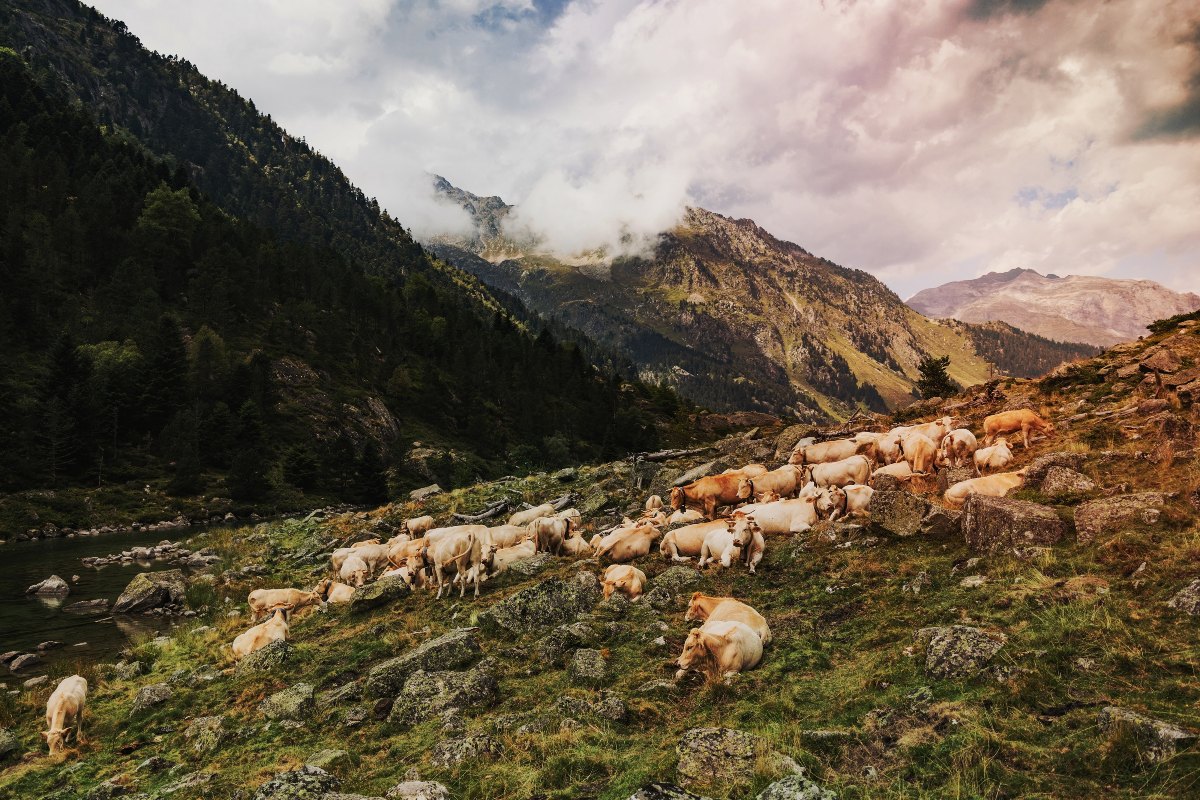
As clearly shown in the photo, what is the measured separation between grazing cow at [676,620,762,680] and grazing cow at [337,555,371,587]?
682 inches

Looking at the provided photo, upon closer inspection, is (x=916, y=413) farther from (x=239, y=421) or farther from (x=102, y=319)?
(x=102, y=319)

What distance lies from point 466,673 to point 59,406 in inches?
3096

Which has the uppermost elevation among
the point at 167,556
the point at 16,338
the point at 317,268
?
the point at 317,268

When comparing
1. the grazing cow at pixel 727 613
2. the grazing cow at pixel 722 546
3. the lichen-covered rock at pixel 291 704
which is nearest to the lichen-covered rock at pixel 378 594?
the lichen-covered rock at pixel 291 704

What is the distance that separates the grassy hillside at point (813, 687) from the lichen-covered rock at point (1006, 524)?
0.97ft

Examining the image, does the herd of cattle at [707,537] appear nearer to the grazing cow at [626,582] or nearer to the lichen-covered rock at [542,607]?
the grazing cow at [626,582]

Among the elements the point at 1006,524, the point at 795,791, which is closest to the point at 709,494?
the point at 1006,524

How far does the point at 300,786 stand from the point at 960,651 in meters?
8.67

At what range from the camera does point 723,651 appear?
9734 millimetres

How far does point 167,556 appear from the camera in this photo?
4119cm

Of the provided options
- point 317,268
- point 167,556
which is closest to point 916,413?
point 167,556

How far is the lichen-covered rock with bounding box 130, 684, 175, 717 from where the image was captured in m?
13.2

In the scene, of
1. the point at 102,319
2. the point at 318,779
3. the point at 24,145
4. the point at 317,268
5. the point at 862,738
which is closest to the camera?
the point at 862,738

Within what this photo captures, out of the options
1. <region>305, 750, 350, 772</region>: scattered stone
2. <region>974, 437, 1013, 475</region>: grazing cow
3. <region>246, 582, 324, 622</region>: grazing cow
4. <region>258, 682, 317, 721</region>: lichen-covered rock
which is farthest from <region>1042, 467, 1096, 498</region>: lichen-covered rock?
<region>246, 582, 324, 622</region>: grazing cow
